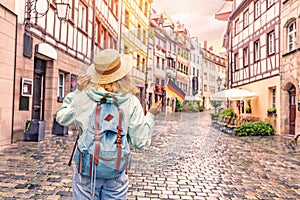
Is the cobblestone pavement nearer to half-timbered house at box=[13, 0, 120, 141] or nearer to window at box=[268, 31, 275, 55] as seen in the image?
half-timbered house at box=[13, 0, 120, 141]

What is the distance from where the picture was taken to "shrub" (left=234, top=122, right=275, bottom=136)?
8594mm

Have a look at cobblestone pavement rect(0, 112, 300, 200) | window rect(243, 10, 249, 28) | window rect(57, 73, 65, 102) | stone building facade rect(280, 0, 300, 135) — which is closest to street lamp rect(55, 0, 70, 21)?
window rect(57, 73, 65, 102)

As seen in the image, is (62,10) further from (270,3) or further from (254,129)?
(270,3)

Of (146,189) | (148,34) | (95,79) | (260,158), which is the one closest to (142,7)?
(148,34)

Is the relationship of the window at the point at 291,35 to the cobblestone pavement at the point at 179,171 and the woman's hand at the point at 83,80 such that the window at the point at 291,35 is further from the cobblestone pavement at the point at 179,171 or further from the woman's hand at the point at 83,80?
the woman's hand at the point at 83,80

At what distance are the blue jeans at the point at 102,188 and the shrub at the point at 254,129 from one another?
7893mm

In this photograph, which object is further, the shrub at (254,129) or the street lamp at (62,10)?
the shrub at (254,129)

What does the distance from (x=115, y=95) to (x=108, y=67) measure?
128mm

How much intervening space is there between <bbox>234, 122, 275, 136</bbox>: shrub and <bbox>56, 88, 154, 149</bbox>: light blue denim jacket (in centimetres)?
792

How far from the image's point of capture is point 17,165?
377 cm

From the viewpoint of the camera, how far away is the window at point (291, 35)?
8.51 meters

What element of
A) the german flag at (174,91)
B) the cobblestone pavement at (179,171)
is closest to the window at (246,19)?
the cobblestone pavement at (179,171)

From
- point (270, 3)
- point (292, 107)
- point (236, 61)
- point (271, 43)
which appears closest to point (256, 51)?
point (271, 43)

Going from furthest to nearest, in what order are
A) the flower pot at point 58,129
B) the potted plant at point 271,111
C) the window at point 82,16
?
the potted plant at point 271,111
the window at point 82,16
the flower pot at point 58,129
